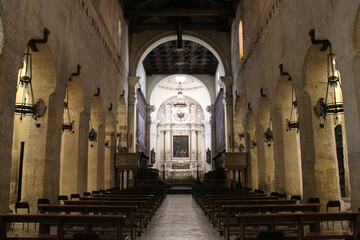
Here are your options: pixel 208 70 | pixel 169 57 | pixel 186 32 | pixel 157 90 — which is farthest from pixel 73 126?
pixel 157 90

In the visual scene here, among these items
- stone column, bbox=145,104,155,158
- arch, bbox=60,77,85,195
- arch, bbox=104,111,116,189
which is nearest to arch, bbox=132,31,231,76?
arch, bbox=104,111,116,189

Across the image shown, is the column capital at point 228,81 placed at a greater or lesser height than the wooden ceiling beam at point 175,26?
lesser

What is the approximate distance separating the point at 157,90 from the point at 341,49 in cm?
3076

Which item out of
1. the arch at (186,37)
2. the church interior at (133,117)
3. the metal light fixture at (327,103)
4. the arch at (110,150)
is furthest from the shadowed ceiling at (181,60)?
the metal light fixture at (327,103)

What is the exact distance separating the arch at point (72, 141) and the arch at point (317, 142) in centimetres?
759

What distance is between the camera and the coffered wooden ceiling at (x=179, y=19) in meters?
21.3

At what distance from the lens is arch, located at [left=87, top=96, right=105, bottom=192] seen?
15422 mm

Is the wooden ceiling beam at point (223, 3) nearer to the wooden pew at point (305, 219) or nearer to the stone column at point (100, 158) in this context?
the stone column at point (100, 158)

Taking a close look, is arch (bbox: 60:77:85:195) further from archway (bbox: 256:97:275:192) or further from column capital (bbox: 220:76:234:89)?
column capital (bbox: 220:76:234:89)

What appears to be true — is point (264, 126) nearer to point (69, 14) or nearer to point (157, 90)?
point (69, 14)

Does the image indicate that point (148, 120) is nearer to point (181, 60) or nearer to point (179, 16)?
point (181, 60)

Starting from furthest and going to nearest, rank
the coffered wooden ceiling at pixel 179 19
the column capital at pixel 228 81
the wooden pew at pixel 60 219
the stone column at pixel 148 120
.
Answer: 1. the stone column at pixel 148 120
2. the column capital at pixel 228 81
3. the coffered wooden ceiling at pixel 179 19
4. the wooden pew at pixel 60 219

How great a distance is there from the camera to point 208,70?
32.2 metres

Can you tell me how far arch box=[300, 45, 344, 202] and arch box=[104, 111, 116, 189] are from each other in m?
10.5
